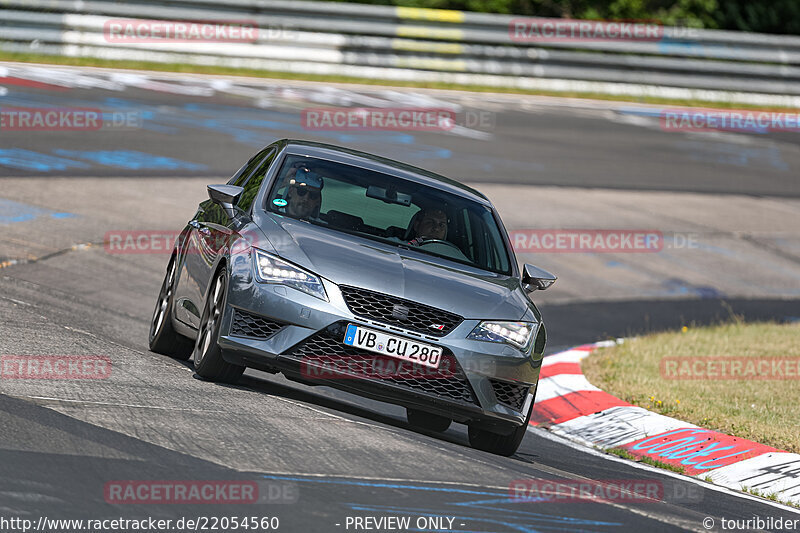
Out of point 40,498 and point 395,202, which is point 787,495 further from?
point 40,498

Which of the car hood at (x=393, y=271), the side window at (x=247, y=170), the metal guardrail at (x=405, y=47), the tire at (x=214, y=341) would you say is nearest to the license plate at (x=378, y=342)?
the car hood at (x=393, y=271)

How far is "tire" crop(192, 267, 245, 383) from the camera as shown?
24.5 ft

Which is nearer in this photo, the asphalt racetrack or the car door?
the asphalt racetrack

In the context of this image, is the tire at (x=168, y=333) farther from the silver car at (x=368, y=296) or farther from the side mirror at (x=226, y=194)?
the side mirror at (x=226, y=194)

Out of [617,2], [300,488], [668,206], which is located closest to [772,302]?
[668,206]

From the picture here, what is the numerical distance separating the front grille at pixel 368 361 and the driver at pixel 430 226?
4.29 feet

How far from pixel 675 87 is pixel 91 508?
22.7 meters

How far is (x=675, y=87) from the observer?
1035 inches

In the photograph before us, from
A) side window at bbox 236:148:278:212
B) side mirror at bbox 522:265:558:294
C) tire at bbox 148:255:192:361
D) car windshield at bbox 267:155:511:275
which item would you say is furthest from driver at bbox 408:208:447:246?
tire at bbox 148:255:192:361

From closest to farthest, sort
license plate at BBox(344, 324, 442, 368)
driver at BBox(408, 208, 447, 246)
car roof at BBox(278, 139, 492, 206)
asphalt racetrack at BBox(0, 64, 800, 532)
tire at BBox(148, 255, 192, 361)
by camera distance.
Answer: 1. asphalt racetrack at BBox(0, 64, 800, 532)
2. license plate at BBox(344, 324, 442, 368)
3. driver at BBox(408, 208, 447, 246)
4. car roof at BBox(278, 139, 492, 206)
5. tire at BBox(148, 255, 192, 361)

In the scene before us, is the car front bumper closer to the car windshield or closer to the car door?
the car door

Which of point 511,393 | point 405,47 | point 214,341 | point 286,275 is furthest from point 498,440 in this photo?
point 405,47

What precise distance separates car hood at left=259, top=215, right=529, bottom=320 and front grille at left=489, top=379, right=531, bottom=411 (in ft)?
1.24

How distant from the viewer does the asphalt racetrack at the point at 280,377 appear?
229 inches
